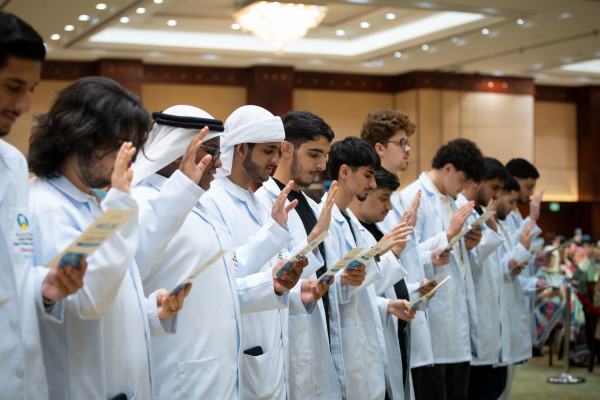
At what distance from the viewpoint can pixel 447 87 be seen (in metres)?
15.7

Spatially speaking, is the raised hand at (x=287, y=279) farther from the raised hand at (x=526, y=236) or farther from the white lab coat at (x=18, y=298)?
the raised hand at (x=526, y=236)

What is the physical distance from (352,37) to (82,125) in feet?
40.1

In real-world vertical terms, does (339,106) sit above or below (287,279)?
above

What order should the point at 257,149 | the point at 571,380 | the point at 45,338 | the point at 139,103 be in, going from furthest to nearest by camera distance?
the point at 571,380 < the point at 257,149 < the point at 139,103 < the point at 45,338

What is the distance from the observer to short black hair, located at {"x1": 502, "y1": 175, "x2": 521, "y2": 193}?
661 cm

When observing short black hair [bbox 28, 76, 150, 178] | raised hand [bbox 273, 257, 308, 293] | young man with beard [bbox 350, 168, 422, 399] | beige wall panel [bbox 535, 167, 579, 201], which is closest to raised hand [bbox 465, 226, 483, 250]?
young man with beard [bbox 350, 168, 422, 399]

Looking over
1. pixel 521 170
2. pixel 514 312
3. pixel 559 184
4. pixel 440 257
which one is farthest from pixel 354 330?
pixel 559 184

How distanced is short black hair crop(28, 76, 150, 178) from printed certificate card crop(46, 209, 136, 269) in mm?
361

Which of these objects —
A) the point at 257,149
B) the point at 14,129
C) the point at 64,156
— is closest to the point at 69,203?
the point at 64,156

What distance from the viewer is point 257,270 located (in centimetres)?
299

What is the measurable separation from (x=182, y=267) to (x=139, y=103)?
62cm

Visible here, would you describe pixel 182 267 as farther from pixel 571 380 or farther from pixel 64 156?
pixel 571 380

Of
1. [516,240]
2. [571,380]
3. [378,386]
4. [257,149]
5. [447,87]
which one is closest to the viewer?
[257,149]

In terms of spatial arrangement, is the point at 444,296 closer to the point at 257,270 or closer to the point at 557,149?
the point at 257,270
